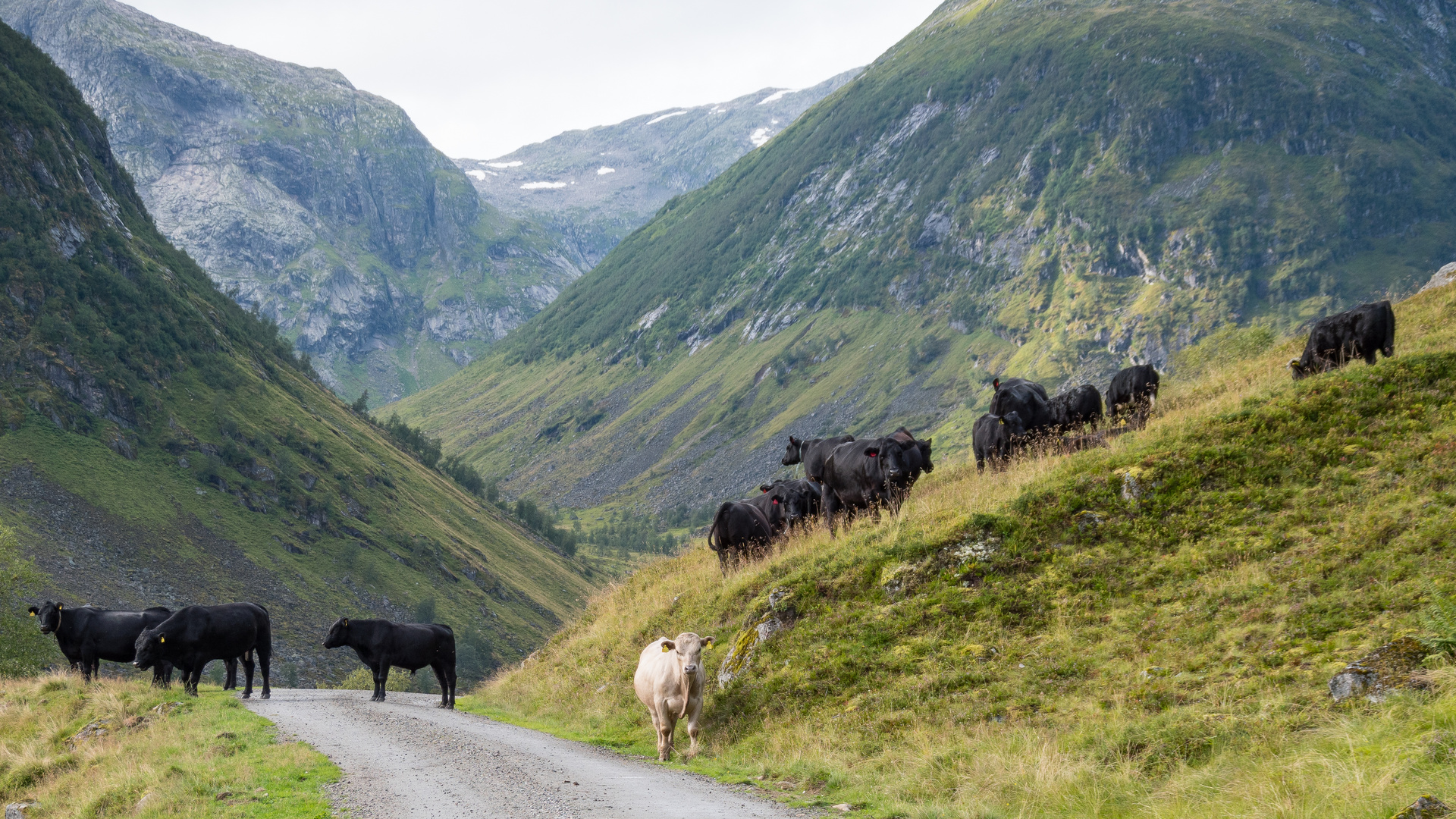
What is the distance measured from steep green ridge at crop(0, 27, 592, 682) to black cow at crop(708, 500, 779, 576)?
76.2 metres

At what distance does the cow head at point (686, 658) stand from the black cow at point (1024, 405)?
14.4 m

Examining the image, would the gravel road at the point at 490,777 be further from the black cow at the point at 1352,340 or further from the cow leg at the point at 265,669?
the black cow at the point at 1352,340

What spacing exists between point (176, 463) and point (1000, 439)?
124m

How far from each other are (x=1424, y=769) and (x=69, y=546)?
371 feet

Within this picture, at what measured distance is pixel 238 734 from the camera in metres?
19.8

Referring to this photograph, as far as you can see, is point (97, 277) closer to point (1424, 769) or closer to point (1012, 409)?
point (1012, 409)

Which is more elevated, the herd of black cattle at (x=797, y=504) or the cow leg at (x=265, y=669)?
the herd of black cattle at (x=797, y=504)

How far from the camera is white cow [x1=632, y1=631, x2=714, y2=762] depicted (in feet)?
61.6

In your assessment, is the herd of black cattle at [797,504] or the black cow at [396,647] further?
the black cow at [396,647]

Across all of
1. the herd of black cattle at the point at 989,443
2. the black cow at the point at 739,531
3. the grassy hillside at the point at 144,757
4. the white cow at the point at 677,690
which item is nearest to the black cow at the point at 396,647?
the grassy hillside at the point at 144,757

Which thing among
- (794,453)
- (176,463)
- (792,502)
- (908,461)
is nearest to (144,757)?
(792,502)

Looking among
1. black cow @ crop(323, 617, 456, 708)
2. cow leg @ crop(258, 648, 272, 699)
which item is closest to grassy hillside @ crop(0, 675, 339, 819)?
cow leg @ crop(258, 648, 272, 699)

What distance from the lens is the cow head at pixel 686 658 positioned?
61.6 ft

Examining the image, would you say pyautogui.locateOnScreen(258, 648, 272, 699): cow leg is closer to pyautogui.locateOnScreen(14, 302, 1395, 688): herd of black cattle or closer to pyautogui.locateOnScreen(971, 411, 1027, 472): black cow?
pyautogui.locateOnScreen(14, 302, 1395, 688): herd of black cattle
